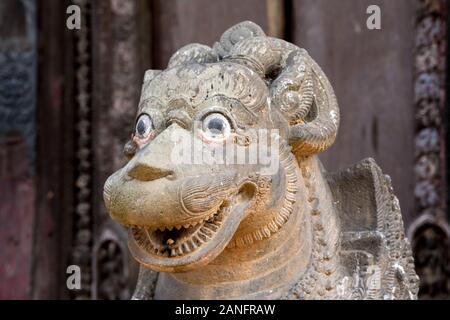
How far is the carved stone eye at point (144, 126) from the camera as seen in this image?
182 centimetres

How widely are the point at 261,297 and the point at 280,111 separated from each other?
0.34 m

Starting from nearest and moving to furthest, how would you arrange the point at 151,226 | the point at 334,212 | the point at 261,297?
the point at 151,226
the point at 261,297
the point at 334,212

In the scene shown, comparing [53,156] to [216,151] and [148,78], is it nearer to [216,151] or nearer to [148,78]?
[148,78]

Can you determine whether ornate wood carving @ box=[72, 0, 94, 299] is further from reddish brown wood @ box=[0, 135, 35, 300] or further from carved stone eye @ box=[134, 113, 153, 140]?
carved stone eye @ box=[134, 113, 153, 140]

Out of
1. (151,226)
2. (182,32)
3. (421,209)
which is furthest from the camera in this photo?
(182,32)

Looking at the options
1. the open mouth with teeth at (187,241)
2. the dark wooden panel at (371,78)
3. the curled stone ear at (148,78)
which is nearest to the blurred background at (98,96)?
the dark wooden panel at (371,78)

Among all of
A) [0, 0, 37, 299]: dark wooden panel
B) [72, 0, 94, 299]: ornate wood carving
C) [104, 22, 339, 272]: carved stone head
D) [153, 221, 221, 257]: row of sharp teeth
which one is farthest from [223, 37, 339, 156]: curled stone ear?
[0, 0, 37, 299]: dark wooden panel

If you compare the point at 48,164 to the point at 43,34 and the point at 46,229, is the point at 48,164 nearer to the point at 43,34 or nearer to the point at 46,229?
the point at 46,229

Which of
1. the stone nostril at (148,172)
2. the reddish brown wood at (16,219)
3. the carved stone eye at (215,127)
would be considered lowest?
the reddish brown wood at (16,219)

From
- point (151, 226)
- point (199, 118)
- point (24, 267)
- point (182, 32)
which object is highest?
point (182, 32)

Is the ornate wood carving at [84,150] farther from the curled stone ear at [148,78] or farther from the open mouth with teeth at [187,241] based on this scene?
the open mouth with teeth at [187,241]

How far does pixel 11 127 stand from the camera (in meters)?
3.49

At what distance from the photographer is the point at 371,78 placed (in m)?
3.13

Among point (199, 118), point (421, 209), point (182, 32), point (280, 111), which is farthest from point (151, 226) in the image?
point (182, 32)
